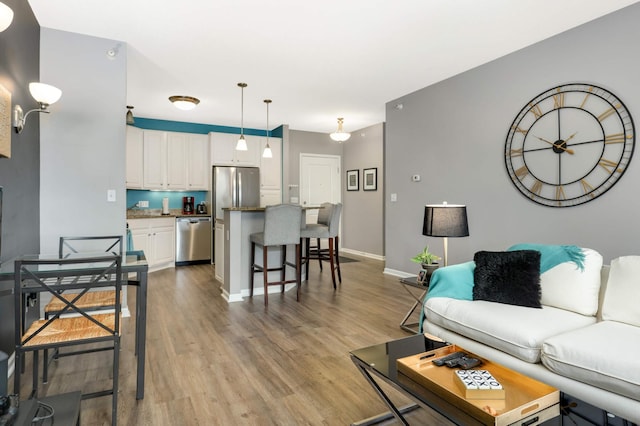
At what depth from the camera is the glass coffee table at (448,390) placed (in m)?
1.22

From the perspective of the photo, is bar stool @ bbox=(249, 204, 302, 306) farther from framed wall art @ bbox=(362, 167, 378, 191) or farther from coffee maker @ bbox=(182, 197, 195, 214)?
framed wall art @ bbox=(362, 167, 378, 191)

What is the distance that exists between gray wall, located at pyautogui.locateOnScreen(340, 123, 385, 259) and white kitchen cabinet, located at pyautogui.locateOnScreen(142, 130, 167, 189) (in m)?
3.68

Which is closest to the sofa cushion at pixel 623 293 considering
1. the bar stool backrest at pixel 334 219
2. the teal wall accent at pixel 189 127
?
the bar stool backrest at pixel 334 219

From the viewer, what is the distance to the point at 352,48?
3598mm

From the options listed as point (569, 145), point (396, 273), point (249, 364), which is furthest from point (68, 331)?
point (396, 273)

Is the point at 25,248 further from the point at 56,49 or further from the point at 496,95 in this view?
the point at 496,95

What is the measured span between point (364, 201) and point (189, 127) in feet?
12.3

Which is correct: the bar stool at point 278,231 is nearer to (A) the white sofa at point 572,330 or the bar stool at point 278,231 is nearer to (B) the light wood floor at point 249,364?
(B) the light wood floor at point 249,364

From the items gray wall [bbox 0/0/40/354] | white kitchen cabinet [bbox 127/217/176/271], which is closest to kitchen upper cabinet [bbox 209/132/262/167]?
white kitchen cabinet [bbox 127/217/176/271]

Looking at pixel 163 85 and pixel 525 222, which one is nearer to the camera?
pixel 525 222

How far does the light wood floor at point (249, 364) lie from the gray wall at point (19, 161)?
83 cm

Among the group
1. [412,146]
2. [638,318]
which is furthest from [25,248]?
[412,146]

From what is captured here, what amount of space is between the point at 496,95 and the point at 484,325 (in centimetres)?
282

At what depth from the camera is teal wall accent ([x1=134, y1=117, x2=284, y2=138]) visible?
6484 millimetres
